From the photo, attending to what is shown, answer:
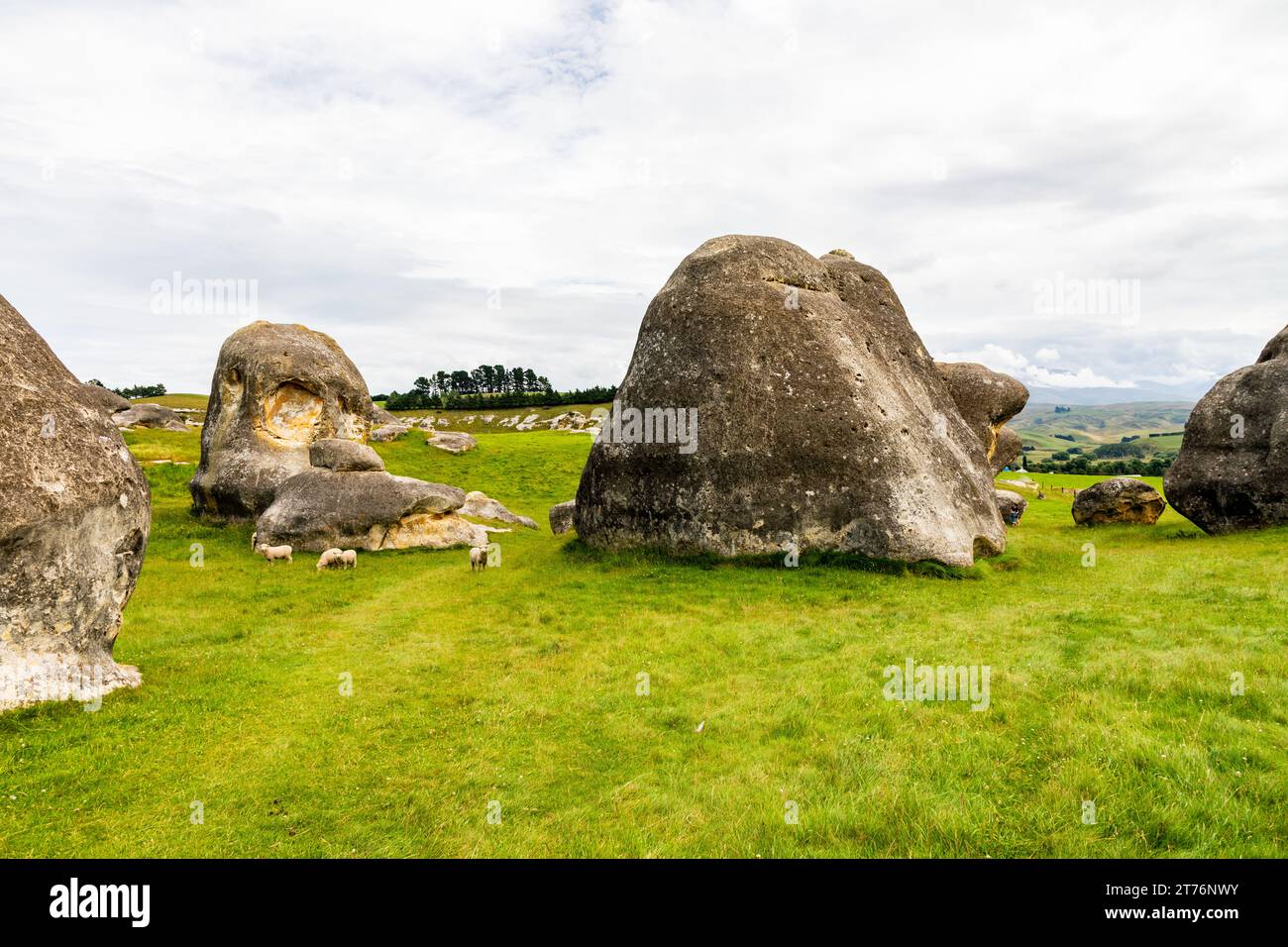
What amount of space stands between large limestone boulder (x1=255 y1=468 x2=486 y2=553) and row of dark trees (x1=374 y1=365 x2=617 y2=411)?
70405 mm

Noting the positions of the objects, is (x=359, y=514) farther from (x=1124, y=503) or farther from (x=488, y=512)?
(x=1124, y=503)

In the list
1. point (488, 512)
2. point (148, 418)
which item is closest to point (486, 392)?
point (148, 418)

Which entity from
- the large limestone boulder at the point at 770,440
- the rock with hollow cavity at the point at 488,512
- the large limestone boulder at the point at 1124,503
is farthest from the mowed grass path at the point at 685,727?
the rock with hollow cavity at the point at 488,512

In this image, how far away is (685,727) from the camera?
841 cm

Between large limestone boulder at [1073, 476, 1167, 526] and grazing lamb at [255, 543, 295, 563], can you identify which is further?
large limestone boulder at [1073, 476, 1167, 526]

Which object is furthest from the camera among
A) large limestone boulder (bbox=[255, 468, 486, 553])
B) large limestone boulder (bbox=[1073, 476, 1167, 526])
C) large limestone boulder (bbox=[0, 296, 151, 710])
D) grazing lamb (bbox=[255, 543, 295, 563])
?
large limestone boulder (bbox=[1073, 476, 1167, 526])

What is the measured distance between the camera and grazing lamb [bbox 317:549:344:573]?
18766mm

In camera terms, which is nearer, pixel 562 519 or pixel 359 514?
pixel 359 514

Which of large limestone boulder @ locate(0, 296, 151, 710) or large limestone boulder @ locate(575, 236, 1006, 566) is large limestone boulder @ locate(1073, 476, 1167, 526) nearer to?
large limestone boulder @ locate(575, 236, 1006, 566)

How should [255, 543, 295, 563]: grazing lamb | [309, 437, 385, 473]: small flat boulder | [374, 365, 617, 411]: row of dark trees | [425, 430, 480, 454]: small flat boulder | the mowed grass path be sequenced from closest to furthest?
1. the mowed grass path
2. [255, 543, 295, 563]: grazing lamb
3. [309, 437, 385, 473]: small flat boulder
4. [425, 430, 480, 454]: small flat boulder
5. [374, 365, 617, 411]: row of dark trees

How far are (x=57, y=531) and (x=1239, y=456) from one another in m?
30.0

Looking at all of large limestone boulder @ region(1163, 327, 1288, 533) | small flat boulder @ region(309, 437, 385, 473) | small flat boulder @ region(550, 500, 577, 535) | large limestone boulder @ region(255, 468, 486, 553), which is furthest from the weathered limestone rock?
small flat boulder @ region(309, 437, 385, 473)

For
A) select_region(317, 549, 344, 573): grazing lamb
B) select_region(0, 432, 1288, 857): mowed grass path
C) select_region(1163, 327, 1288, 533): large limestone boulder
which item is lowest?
select_region(0, 432, 1288, 857): mowed grass path

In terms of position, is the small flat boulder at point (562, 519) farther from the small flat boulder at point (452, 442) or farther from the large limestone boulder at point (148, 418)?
the large limestone boulder at point (148, 418)
